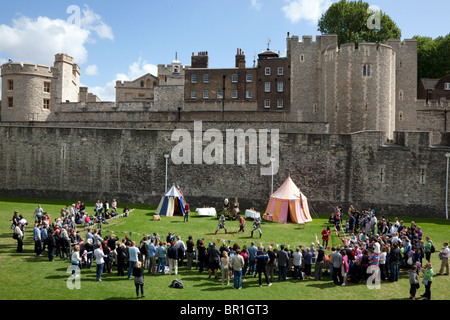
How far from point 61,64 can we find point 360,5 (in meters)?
38.6

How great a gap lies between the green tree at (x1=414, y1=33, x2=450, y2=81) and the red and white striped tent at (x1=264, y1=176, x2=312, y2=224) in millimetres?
36810

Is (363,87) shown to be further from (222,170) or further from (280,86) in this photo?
(222,170)

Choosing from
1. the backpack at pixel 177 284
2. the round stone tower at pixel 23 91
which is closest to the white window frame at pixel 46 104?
the round stone tower at pixel 23 91

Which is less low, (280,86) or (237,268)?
(280,86)

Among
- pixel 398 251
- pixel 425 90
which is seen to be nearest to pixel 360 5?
pixel 425 90

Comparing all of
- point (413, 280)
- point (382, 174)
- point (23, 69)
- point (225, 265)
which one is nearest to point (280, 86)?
point (382, 174)

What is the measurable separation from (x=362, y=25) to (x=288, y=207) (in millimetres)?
36145

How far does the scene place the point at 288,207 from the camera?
24.1 m

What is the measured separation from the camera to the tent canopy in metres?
24.6

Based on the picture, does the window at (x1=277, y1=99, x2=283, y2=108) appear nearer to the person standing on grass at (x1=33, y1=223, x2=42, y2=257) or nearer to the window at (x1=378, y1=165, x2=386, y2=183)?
the window at (x1=378, y1=165, x2=386, y2=183)

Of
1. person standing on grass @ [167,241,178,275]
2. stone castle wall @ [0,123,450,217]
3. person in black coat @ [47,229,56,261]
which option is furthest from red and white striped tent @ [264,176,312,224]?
person in black coat @ [47,229,56,261]

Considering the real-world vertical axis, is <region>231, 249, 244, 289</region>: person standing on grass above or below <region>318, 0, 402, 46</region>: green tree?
below
